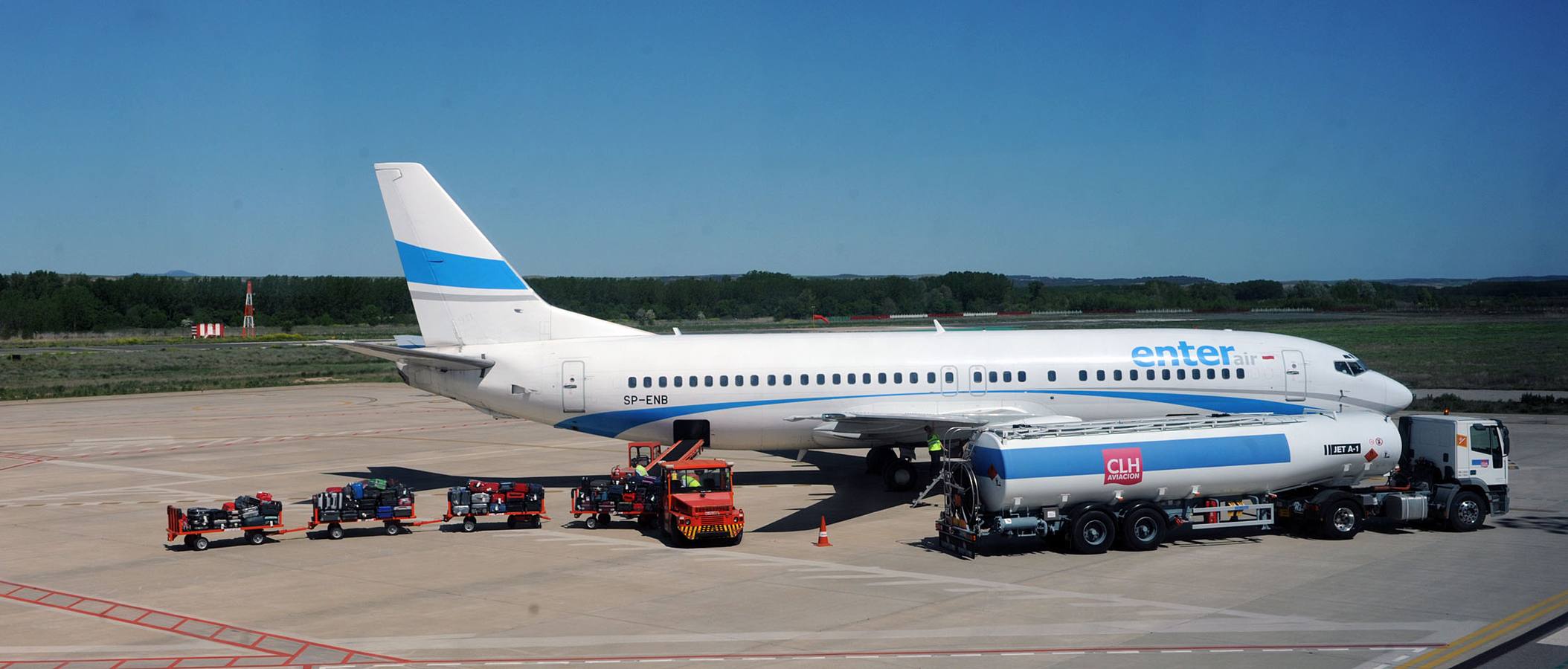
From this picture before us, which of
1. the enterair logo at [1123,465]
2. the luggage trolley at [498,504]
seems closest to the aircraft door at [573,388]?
the luggage trolley at [498,504]

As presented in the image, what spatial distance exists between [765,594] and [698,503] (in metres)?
5.15

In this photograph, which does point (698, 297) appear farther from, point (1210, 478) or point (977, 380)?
point (1210, 478)

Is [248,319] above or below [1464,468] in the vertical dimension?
above

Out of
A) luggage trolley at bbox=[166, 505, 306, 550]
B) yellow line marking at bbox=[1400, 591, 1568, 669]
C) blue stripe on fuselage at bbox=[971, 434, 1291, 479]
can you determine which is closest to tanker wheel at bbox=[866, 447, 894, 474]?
blue stripe on fuselage at bbox=[971, 434, 1291, 479]

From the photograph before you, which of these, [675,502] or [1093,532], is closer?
[1093,532]

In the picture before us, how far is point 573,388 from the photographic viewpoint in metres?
33.7

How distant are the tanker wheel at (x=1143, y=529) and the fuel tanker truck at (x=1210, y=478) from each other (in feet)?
0.08

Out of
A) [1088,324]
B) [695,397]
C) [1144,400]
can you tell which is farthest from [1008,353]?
[1088,324]

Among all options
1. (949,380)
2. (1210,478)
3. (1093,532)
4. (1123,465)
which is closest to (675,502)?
(1093,532)

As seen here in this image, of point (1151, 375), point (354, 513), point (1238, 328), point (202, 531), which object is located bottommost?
point (202, 531)

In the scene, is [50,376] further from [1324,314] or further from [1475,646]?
[1324,314]

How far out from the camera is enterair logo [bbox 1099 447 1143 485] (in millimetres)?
24391

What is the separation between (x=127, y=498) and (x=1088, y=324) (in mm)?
77300

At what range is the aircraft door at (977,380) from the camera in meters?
33.2
